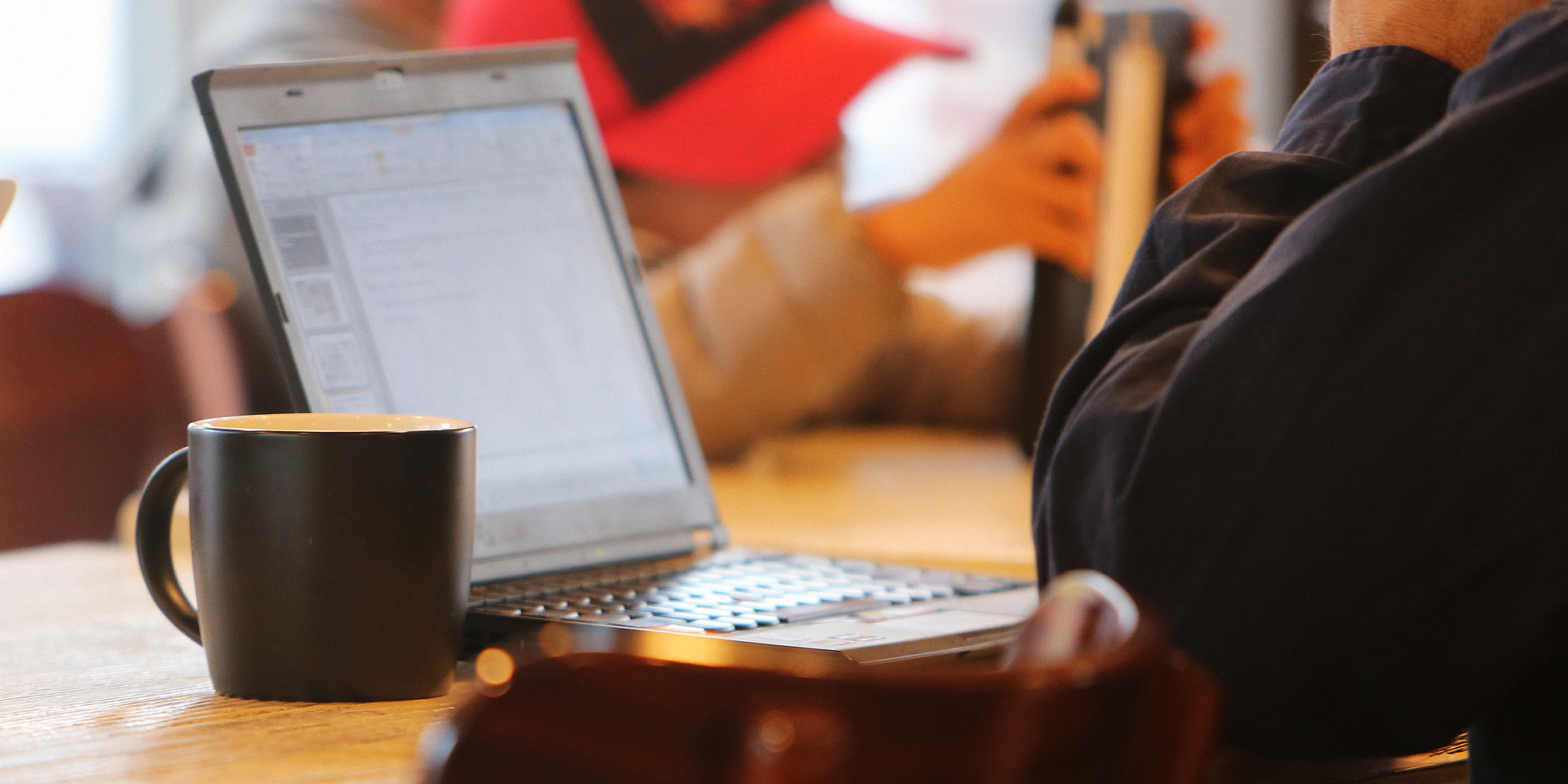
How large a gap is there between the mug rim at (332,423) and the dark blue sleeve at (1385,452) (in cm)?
20

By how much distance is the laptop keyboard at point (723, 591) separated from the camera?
47 cm

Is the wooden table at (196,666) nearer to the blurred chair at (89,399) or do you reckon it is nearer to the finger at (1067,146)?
the finger at (1067,146)

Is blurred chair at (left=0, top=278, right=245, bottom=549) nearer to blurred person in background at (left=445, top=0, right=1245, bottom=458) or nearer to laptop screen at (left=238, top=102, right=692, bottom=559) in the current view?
blurred person in background at (left=445, top=0, right=1245, bottom=458)

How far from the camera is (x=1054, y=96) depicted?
110 cm

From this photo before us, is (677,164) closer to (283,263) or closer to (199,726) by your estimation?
(283,263)

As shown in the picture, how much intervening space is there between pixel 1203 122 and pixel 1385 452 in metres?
0.77

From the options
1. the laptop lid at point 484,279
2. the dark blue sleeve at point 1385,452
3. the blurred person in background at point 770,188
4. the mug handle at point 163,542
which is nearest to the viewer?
the dark blue sleeve at point 1385,452

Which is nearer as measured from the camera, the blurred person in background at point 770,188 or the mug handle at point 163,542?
the mug handle at point 163,542

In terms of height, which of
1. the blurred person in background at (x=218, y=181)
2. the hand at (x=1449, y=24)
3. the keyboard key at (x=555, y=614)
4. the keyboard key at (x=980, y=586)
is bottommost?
the keyboard key at (x=980, y=586)

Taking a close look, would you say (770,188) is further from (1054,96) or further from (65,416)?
(65,416)

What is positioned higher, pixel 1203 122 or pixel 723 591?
pixel 1203 122

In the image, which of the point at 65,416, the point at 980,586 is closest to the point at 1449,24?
the point at 980,586

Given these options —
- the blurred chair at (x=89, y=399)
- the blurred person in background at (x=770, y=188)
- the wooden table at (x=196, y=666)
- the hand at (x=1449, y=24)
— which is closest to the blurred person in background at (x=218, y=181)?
the blurred chair at (x=89, y=399)

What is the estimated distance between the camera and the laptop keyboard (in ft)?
1.53
